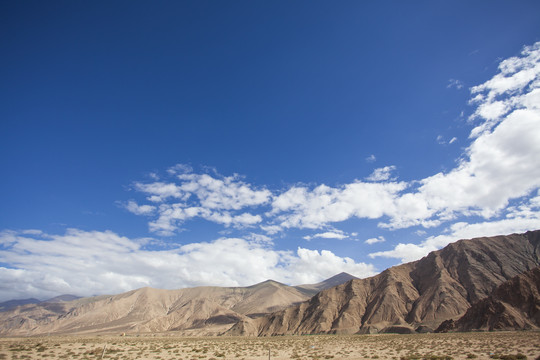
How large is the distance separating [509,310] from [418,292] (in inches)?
2209

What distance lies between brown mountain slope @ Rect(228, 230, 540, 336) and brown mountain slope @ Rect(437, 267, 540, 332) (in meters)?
18.7

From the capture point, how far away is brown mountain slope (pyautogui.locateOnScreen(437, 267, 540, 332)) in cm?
7675

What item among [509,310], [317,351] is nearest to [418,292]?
[509,310]

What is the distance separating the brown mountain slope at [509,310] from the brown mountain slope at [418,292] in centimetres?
1870

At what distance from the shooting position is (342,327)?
12044cm

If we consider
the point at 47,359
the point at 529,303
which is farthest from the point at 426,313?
the point at 47,359

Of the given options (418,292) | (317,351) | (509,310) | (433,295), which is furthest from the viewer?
(418,292)

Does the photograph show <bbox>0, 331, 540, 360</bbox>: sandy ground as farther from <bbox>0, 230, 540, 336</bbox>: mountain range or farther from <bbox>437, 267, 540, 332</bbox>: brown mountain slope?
<bbox>0, 230, 540, 336</bbox>: mountain range

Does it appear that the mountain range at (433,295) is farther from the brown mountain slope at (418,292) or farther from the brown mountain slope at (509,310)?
the brown mountain slope at (509,310)

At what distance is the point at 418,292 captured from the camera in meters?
134

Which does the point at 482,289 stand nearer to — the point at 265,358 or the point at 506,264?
the point at 506,264

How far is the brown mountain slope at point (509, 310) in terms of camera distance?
7675cm

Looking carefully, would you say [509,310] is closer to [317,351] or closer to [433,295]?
[433,295]

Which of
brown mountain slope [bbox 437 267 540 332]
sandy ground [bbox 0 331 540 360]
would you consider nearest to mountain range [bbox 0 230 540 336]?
brown mountain slope [bbox 437 267 540 332]
